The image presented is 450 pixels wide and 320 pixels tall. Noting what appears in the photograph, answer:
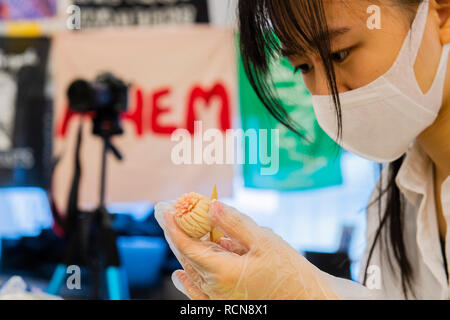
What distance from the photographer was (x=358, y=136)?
0.70m

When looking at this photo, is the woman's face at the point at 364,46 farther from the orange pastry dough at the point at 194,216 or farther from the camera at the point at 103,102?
the camera at the point at 103,102

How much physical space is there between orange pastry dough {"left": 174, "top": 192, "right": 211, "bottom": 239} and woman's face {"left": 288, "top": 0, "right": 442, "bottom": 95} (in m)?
0.27

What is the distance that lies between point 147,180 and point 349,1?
1.21 metres

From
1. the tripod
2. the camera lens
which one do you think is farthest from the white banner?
the camera lens

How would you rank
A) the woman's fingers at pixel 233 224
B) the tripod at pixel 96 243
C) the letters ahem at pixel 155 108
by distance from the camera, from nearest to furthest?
the woman's fingers at pixel 233 224 → the tripod at pixel 96 243 → the letters ahem at pixel 155 108

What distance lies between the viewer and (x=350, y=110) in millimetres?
660

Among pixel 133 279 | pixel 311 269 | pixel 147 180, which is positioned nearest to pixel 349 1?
pixel 311 269

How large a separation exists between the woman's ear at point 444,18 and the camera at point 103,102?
2.59ft

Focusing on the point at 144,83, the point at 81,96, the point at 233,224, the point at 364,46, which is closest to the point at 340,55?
the point at 364,46

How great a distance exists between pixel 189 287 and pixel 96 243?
2.07 ft

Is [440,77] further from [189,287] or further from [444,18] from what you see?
[189,287]

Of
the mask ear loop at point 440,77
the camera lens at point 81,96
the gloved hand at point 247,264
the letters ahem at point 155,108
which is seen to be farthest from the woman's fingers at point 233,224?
the letters ahem at point 155,108

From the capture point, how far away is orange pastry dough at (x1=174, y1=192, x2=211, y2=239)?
49 centimetres

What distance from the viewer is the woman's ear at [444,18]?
0.62 meters
